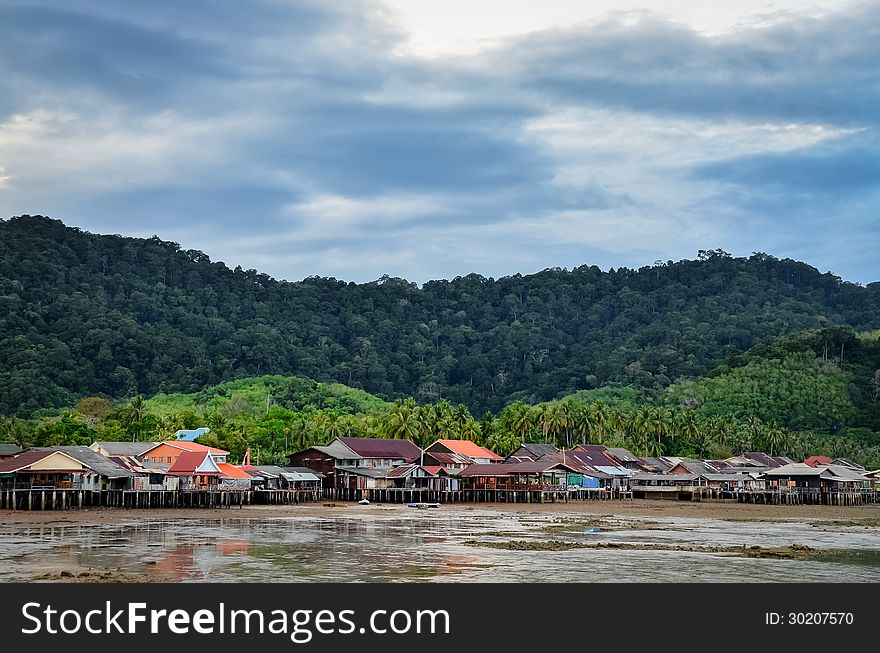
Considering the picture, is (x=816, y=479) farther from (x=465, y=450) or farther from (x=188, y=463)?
(x=188, y=463)

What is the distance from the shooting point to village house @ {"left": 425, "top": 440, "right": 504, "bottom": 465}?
338ft

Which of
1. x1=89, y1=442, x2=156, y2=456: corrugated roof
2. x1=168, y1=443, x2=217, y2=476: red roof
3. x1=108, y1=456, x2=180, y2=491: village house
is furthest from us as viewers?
x1=89, y1=442, x2=156, y2=456: corrugated roof

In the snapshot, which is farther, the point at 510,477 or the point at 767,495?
the point at 510,477

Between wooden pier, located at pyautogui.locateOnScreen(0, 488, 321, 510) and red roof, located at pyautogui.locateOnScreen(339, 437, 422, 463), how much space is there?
51.1ft

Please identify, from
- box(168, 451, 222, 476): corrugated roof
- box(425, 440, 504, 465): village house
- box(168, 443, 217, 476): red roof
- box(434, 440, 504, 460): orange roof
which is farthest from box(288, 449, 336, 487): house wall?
box(168, 443, 217, 476): red roof

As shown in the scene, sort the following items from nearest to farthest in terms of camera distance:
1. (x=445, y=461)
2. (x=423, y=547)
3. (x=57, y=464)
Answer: (x=423, y=547) → (x=57, y=464) → (x=445, y=461)

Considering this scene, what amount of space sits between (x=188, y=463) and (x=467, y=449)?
3525cm

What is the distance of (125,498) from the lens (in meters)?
70.9

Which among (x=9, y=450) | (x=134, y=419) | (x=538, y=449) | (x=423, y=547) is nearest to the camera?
(x=423, y=547)

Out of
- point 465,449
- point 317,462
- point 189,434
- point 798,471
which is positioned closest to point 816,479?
point 798,471

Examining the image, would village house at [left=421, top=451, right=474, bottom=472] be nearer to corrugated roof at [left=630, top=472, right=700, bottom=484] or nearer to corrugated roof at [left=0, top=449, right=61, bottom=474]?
corrugated roof at [left=630, top=472, right=700, bottom=484]

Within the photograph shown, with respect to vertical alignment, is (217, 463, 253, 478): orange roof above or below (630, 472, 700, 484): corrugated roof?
above

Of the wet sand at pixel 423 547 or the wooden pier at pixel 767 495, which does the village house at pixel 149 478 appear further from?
the wooden pier at pixel 767 495
